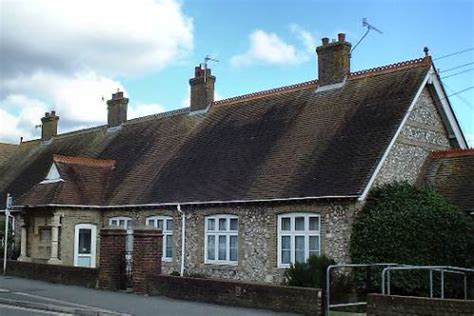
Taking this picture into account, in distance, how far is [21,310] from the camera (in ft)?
51.0

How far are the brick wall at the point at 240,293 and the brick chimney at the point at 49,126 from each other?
89.4ft

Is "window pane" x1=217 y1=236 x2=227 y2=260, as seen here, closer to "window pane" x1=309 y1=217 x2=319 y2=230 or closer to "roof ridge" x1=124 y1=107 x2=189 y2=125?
"window pane" x1=309 y1=217 x2=319 y2=230

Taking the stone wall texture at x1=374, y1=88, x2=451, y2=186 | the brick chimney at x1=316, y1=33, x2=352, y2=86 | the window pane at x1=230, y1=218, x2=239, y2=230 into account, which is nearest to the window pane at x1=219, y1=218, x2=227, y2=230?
the window pane at x1=230, y1=218, x2=239, y2=230

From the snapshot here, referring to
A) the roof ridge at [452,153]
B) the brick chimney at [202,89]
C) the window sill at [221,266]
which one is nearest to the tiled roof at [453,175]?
the roof ridge at [452,153]

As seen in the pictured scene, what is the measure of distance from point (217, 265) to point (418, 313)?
12.4 m

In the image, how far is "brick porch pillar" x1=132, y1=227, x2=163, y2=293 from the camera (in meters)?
18.7

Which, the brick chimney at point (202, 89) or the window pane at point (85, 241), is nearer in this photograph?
the window pane at point (85, 241)

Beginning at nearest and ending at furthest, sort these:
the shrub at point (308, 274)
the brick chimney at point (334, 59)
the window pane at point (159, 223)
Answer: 1. the shrub at point (308, 274)
2. the brick chimney at point (334, 59)
3. the window pane at point (159, 223)

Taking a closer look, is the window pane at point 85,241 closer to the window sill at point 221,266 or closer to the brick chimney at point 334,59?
the window sill at point 221,266

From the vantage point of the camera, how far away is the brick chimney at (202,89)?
107 feet

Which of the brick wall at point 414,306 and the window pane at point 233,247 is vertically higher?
the window pane at point 233,247

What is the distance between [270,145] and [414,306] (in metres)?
13.1

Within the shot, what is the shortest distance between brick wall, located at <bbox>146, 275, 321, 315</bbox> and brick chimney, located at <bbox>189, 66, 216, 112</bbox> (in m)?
15.2

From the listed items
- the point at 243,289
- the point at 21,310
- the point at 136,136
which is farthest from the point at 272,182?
the point at 136,136
